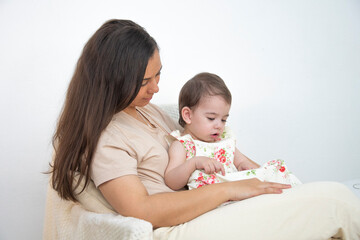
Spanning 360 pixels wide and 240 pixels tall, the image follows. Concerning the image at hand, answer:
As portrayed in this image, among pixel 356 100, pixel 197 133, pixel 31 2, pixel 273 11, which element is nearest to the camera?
pixel 197 133

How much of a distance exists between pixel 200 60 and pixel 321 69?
1.06 m

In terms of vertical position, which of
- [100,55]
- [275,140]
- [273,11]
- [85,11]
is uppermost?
[273,11]

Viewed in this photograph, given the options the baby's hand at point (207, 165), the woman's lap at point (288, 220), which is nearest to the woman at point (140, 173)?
the woman's lap at point (288, 220)

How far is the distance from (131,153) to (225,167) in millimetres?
451

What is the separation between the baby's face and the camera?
5.05ft

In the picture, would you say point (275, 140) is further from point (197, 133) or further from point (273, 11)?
point (197, 133)

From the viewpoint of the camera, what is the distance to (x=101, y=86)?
4.07 feet

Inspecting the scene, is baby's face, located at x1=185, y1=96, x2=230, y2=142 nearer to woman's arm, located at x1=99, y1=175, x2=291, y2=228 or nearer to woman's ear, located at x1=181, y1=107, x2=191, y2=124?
woman's ear, located at x1=181, y1=107, x2=191, y2=124

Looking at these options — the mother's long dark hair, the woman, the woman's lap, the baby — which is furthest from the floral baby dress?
the mother's long dark hair

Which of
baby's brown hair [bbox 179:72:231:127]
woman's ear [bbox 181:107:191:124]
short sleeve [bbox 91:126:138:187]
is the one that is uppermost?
baby's brown hair [bbox 179:72:231:127]

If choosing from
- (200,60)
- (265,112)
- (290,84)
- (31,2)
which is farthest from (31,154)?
(290,84)

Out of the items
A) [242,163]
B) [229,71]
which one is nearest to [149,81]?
[242,163]

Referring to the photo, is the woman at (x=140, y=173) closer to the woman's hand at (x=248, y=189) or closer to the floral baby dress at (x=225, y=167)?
the woman's hand at (x=248, y=189)

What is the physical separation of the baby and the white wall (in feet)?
2.32
